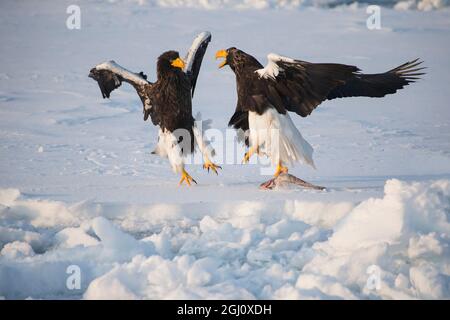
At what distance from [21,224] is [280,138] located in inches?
78.8

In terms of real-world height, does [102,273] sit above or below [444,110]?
below

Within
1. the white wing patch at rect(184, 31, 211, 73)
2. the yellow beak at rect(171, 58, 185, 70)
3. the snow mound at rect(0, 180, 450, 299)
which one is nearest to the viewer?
the snow mound at rect(0, 180, 450, 299)

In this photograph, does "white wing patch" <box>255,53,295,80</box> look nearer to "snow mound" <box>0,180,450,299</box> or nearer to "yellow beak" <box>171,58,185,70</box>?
"yellow beak" <box>171,58,185,70</box>

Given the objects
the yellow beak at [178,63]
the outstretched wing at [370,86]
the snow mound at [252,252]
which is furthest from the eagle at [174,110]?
the outstretched wing at [370,86]

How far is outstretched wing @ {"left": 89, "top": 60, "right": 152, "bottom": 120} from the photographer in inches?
283

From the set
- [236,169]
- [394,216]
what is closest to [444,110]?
[236,169]

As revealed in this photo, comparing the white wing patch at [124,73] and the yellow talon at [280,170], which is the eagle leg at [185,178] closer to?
the yellow talon at [280,170]

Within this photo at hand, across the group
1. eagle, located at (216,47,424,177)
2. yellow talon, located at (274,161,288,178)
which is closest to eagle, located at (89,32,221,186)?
eagle, located at (216,47,424,177)

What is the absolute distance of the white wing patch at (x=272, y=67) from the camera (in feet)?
20.8

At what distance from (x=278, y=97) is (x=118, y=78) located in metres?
1.63

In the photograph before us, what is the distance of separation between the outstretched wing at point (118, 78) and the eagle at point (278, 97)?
0.70 m
